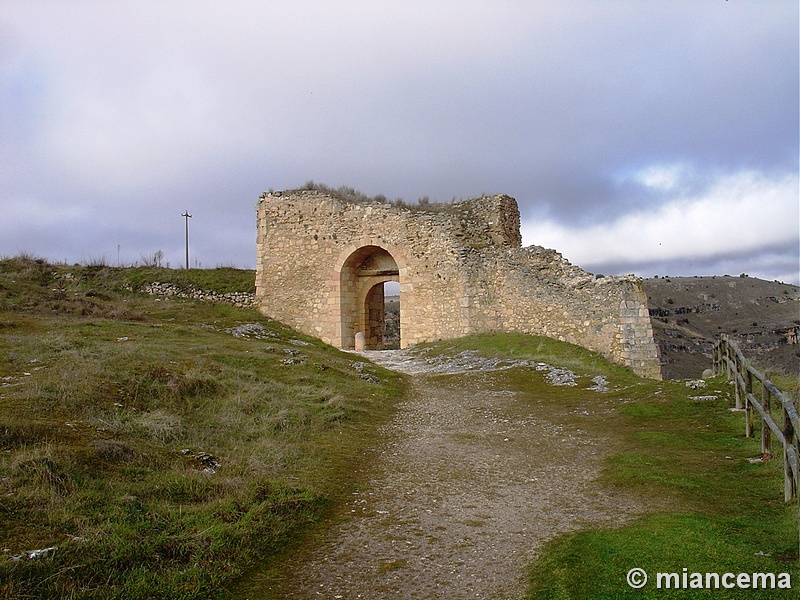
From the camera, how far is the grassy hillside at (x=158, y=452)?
407 cm

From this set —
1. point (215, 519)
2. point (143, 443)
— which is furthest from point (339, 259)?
point (215, 519)

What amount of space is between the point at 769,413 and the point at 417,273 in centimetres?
1545

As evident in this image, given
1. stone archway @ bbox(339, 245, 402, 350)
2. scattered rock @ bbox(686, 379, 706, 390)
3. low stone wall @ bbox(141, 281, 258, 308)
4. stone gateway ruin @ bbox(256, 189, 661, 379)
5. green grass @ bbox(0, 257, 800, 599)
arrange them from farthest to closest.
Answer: low stone wall @ bbox(141, 281, 258, 308), stone archway @ bbox(339, 245, 402, 350), stone gateway ruin @ bbox(256, 189, 661, 379), scattered rock @ bbox(686, 379, 706, 390), green grass @ bbox(0, 257, 800, 599)

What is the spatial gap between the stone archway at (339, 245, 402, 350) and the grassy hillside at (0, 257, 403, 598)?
8.12 m

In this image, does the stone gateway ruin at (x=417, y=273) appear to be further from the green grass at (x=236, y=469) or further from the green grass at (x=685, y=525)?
the green grass at (x=685, y=525)

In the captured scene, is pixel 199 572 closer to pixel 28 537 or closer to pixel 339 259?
pixel 28 537

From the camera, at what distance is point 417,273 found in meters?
21.3

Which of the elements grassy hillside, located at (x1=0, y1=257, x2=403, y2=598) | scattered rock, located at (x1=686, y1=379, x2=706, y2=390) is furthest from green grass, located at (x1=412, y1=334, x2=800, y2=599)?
grassy hillside, located at (x1=0, y1=257, x2=403, y2=598)

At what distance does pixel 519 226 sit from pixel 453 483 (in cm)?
1730

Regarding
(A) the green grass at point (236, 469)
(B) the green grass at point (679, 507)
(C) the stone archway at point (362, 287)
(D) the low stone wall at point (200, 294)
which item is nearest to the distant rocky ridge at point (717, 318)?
(C) the stone archway at point (362, 287)

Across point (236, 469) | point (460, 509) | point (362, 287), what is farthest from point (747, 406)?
point (362, 287)

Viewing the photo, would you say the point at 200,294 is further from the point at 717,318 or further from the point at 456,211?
the point at 717,318

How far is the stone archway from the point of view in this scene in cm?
2231

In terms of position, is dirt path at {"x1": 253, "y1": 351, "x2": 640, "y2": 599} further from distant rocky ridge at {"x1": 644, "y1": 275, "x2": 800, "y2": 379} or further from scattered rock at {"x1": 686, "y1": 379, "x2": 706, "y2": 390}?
distant rocky ridge at {"x1": 644, "y1": 275, "x2": 800, "y2": 379}
